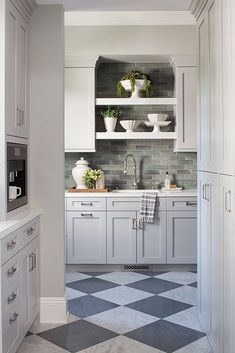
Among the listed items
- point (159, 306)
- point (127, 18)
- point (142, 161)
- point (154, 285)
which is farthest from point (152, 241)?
point (127, 18)

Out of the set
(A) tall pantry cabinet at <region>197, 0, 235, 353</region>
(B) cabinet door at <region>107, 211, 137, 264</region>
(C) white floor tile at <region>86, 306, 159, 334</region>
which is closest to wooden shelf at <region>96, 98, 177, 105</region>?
(B) cabinet door at <region>107, 211, 137, 264</region>

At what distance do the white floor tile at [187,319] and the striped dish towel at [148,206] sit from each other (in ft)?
4.22

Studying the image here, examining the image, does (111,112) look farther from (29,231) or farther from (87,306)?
(29,231)

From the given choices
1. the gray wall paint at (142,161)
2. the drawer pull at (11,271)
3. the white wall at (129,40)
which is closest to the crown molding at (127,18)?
the white wall at (129,40)

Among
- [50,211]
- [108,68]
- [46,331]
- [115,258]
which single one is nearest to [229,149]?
[50,211]

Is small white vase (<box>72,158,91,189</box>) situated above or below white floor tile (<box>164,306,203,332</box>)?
above

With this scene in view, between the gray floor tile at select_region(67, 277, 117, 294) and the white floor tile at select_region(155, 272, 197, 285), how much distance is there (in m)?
0.60

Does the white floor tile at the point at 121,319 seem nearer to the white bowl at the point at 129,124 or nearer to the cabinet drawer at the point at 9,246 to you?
the cabinet drawer at the point at 9,246

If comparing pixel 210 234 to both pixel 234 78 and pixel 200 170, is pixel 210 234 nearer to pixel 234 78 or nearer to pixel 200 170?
pixel 200 170

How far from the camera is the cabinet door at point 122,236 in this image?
4695 mm

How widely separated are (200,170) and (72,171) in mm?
2190

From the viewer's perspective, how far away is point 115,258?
15.5ft

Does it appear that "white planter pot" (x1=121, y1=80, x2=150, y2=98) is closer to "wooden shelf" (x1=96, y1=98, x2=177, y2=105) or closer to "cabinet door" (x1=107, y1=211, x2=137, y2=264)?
"wooden shelf" (x1=96, y1=98, x2=177, y2=105)

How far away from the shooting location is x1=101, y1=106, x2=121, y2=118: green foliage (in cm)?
497
